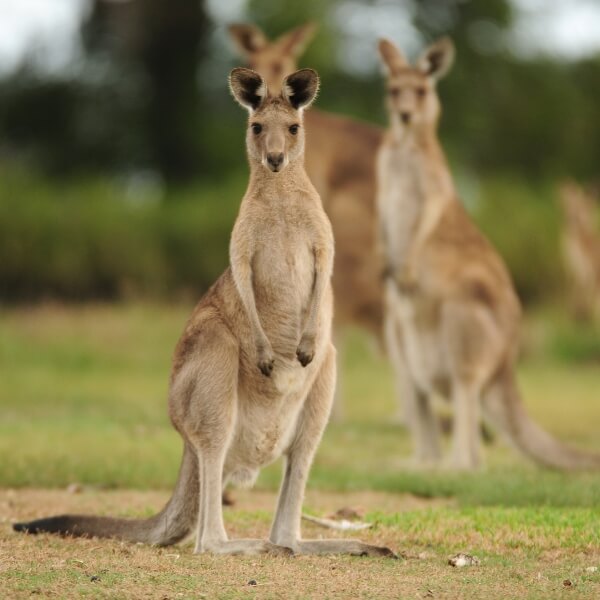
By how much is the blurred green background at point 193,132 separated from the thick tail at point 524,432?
8.68 m

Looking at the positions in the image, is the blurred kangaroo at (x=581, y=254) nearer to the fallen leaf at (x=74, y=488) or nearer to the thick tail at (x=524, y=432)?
the thick tail at (x=524, y=432)

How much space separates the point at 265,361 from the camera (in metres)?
4.46

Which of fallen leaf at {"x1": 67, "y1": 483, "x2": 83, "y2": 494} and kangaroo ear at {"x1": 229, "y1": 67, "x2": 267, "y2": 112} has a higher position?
kangaroo ear at {"x1": 229, "y1": 67, "x2": 267, "y2": 112}

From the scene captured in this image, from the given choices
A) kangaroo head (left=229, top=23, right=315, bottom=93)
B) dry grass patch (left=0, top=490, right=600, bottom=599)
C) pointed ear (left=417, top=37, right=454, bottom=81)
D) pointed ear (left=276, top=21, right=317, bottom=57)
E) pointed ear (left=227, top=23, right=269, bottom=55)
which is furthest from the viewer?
pointed ear (left=227, top=23, right=269, bottom=55)

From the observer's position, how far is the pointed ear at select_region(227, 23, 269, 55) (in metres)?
10.0

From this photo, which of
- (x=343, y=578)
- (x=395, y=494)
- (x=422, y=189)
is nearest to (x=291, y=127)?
(x=343, y=578)

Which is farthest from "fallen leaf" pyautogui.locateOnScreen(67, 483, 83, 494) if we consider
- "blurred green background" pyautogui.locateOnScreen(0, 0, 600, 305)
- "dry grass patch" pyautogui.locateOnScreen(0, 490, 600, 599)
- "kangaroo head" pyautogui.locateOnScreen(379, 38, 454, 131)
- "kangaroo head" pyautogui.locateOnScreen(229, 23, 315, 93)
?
"blurred green background" pyautogui.locateOnScreen(0, 0, 600, 305)

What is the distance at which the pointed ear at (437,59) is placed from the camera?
809cm

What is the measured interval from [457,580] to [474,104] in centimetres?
1750

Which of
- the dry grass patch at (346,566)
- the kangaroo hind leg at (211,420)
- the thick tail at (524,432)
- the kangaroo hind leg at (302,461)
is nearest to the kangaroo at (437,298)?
the thick tail at (524,432)

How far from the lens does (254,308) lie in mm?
4527

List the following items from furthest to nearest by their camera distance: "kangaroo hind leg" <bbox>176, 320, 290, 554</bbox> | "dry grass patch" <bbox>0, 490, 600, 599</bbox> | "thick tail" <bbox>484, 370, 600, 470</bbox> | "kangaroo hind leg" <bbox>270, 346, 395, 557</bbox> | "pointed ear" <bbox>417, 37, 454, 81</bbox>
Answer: "pointed ear" <bbox>417, 37, 454, 81</bbox> → "thick tail" <bbox>484, 370, 600, 470</bbox> → "kangaroo hind leg" <bbox>270, 346, 395, 557</bbox> → "kangaroo hind leg" <bbox>176, 320, 290, 554</bbox> → "dry grass patch" <bbox>0, 490, 600, 599</bbox>

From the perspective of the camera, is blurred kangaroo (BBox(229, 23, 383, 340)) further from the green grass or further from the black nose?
the black nose

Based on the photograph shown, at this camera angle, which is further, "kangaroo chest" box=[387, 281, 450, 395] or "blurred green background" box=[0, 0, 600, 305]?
"blurred green background" box=[0, 0, 600, 305]
